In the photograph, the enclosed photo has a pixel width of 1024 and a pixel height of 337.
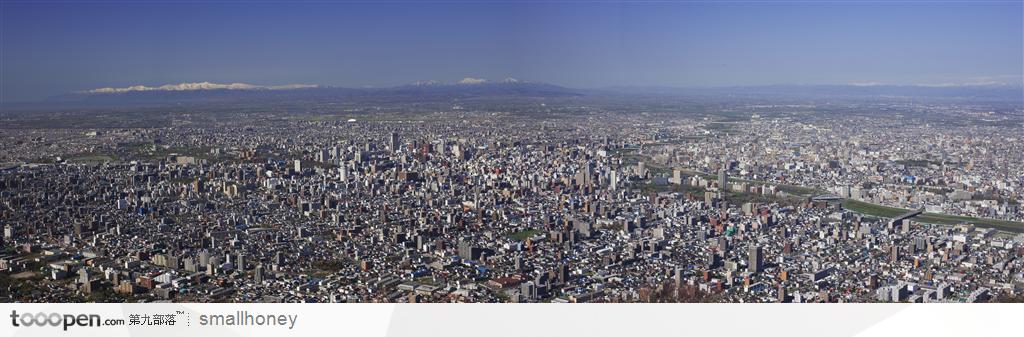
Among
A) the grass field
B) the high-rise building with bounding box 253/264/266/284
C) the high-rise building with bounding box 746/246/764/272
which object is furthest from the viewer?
the grass field

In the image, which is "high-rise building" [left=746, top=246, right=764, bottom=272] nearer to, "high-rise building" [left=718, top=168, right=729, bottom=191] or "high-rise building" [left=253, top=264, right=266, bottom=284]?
"high-rise building" [left=718, top=168, right=729, bottom=191]

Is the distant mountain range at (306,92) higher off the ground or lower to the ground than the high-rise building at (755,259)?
higher

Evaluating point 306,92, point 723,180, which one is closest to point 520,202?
point 723,180

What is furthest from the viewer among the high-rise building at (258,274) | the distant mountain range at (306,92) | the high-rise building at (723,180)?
the distant mountain range at (306,92)

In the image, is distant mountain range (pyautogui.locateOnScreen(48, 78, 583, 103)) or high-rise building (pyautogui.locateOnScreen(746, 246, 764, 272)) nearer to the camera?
high-rise building (pyautogui.locateOnScreen(746, 246, 764, 272))

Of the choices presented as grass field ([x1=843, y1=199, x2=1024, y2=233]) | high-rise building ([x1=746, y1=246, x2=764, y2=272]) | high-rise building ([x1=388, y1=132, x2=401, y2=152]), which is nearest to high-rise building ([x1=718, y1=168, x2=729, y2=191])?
grass field ([x1=843, y1=199, x2=1024, y2=233])

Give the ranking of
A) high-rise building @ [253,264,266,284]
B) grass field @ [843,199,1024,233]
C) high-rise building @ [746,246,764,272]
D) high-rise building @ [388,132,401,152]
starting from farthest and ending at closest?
high-rise building @ [388,132,401,152]
grass field @ [843,199,1024,233]
high-rise building @ [746,246,764,272]
high-rise building @ [253,264,266,284]

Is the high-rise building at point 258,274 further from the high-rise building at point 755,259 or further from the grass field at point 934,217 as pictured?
the grass field at point 934,217

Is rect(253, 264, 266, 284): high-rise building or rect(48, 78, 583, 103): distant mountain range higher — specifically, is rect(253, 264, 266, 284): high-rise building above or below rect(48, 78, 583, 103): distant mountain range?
below

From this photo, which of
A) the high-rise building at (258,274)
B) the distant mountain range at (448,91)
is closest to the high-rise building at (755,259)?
the distant mountain range at (448,91)
